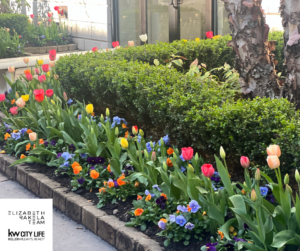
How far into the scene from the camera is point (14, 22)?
38.1 feet

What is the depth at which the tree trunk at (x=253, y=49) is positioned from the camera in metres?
3.75

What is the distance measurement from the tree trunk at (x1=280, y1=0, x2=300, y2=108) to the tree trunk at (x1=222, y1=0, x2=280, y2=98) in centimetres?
37

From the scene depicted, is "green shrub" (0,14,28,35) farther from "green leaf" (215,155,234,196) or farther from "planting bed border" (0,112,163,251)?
"green leaf" (215,155,234,196)

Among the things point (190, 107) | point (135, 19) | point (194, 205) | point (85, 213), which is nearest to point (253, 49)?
point (190, 107)

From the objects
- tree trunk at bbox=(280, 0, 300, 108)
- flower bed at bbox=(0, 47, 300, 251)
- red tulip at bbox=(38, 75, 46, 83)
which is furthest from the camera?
red tulip at bbox=(38, 75, 46, 83)

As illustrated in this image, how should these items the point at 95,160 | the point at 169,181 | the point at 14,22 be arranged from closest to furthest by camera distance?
the point at 169,181 < the point at 95,160 < the point at 14,22

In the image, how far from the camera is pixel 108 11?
10047 millimetres

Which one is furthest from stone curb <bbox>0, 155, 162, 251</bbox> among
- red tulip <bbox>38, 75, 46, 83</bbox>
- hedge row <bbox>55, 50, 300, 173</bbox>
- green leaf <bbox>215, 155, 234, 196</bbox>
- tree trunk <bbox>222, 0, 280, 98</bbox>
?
tree trunk <bbox>222, 0, 280, 98</bbox>

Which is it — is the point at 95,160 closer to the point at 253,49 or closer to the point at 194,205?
the point at 194,205

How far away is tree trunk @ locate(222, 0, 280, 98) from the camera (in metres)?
3.75

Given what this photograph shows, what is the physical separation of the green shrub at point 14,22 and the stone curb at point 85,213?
8.59m

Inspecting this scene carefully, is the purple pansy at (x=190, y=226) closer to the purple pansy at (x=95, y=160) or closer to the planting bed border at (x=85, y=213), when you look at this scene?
the planting bed border at (x=85, y=213)

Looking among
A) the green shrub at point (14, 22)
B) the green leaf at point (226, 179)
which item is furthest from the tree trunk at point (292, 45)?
the green shrub at point (14, 22)

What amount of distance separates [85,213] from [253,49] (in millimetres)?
2234
